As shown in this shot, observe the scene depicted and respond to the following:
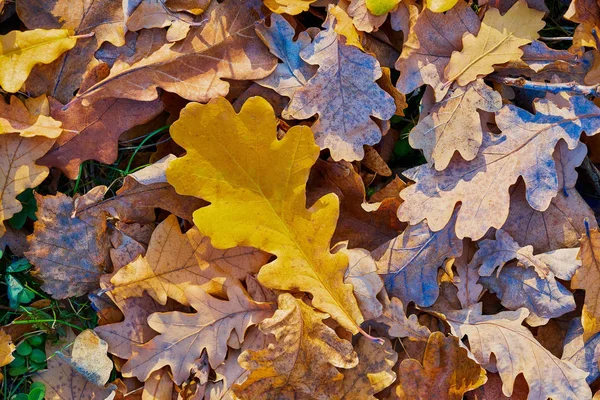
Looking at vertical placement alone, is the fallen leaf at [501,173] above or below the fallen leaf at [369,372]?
above

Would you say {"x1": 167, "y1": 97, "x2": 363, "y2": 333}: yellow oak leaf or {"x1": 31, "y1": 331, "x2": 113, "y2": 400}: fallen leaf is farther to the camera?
{"x1": 31, "y1": 331, "x2": 113, "y2": 400}: fallen leaf

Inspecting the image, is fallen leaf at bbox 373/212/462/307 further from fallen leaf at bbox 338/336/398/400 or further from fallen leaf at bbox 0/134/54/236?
fallen leaf at bbox 0/134/54/236

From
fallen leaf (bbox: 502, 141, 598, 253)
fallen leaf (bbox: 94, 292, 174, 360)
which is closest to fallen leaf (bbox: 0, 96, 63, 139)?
fallen leaf (bbox: 94, 292, 174, 360)

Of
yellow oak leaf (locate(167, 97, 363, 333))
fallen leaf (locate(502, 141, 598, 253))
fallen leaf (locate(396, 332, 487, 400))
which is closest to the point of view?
yellow oak leaf (locate(167, 97, 363, 333))

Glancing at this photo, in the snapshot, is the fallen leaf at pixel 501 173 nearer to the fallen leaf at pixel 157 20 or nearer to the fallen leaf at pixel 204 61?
the fallen leaf at pixel 204 61

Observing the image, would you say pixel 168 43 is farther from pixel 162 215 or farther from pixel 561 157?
pixel 561 157

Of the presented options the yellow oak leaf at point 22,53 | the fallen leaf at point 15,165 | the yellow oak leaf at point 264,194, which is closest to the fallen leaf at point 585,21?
the yellow oak leaf at point 264,194

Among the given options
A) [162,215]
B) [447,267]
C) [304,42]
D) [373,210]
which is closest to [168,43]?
[304,42]
